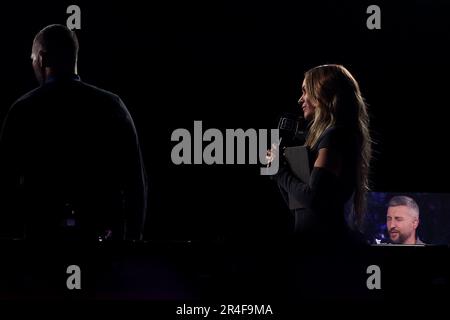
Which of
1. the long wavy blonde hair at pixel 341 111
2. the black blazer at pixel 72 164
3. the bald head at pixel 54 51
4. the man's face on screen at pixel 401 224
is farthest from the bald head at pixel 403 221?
the bald head at pixel 54 51

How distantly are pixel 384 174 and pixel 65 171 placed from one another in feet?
12.2

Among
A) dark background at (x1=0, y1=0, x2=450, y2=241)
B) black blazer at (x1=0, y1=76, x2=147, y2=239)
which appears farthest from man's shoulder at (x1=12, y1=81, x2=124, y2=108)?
dark background at (x1=0, y1=0, x2=450, y2=241)

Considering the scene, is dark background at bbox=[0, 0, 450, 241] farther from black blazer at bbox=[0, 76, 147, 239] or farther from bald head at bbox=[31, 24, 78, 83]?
black blazer at bbox=[0, 76, 147, 239]

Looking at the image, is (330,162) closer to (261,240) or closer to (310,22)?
(261,240)

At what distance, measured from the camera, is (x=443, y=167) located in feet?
17.4

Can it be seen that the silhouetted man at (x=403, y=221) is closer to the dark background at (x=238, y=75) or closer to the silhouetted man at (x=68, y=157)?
the dark background at (x=238, y=75)

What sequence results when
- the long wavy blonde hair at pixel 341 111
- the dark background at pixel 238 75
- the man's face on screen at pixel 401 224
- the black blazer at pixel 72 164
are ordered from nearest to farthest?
the black blazer at pixel 72 164 → the long wavy blonde hair at pixel 341 111 → the dark background at pixel 238 75 → the man's face on screen at pixel 401 224

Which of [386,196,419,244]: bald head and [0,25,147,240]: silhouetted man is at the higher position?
[0,25,147,240]: silhouetted man

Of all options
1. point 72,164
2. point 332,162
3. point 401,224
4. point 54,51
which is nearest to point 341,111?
point 332,162

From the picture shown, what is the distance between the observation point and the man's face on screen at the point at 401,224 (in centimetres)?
492

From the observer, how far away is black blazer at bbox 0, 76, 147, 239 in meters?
1.84

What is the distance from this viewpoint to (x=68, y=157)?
2076mm
